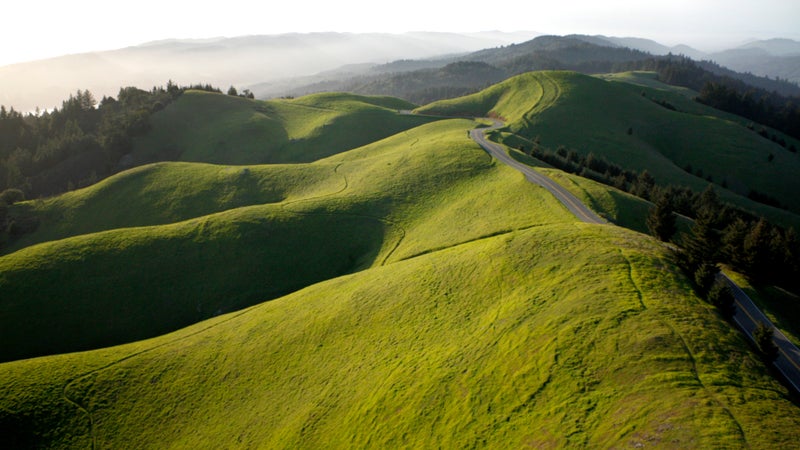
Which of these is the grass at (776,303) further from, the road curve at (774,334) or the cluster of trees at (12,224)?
the cluster of trees at (12,224)

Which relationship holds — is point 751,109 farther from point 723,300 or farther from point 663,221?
point 723,300

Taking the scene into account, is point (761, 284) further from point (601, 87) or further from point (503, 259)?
point (601, 87)

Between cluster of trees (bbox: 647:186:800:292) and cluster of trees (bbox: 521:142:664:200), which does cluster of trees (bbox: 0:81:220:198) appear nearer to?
cluster of trees (bbox: 521:142:664:200)

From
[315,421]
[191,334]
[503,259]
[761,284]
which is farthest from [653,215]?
[191,334]


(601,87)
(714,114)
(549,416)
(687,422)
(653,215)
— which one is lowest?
(549,416)

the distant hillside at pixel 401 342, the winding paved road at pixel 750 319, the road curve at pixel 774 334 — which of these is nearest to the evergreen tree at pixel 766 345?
the road curve at pixel 774 334

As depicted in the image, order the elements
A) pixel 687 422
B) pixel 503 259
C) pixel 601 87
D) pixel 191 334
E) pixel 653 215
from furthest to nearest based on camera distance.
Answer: pixel 601 87 < pixel 191 334 < pixel 653 215 < pixel 503 259 < pixel 687 422
